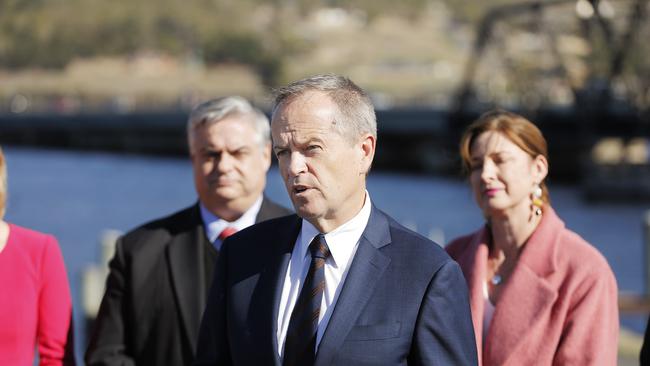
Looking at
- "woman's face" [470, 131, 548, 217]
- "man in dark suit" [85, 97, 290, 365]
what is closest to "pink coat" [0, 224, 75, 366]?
"man in dark suit" [85, 97, 290, 365]

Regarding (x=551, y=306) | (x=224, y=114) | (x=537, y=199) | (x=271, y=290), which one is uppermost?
(x=224, y=114)

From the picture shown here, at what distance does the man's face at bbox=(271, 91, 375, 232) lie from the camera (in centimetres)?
336

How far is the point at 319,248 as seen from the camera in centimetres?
346

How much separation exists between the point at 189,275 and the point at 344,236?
54.8 inches

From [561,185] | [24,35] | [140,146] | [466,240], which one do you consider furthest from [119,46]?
[466,240]

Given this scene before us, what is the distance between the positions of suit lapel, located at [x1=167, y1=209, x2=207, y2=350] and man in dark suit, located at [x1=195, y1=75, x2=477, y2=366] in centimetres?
116

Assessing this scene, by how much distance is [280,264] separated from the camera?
3.53 metres

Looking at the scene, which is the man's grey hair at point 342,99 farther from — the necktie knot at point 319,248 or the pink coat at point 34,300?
the pink coat at point 34,300

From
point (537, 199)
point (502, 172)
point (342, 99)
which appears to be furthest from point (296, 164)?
point (537, 199)

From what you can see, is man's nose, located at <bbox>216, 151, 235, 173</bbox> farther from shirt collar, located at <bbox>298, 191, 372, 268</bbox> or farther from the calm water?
the calm water

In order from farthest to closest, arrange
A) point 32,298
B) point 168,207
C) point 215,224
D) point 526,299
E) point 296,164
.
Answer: point 168,207 → point 215,224 → point 526,299 → point 32,298 → point 296,164

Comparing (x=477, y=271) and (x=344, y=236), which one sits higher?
(x=344, y=236)

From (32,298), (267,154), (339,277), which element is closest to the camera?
(339,277)

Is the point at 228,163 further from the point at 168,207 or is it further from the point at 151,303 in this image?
the point at 168,207
